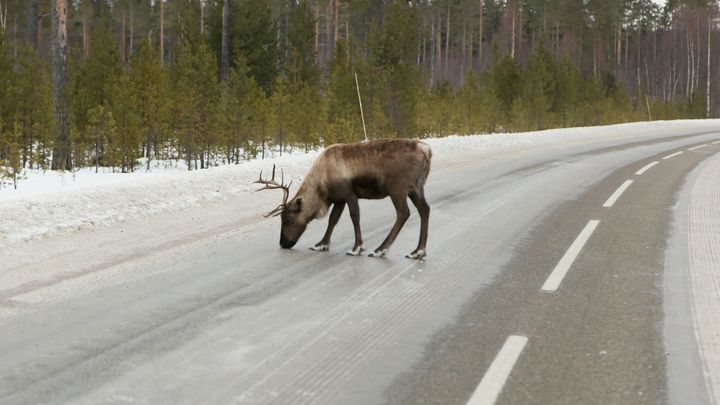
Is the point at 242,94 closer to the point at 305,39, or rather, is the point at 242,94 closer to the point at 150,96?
Answer: the point at 150,96

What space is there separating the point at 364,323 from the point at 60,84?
586 inches

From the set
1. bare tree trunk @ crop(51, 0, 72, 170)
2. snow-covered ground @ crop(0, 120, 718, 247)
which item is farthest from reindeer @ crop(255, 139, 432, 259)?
bare tree trunk @ crop(51, 0, 72, 170)

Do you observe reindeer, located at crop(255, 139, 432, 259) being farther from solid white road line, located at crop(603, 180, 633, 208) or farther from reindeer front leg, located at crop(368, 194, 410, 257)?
solid white road line, located at crop(603, 180, 633, 208)

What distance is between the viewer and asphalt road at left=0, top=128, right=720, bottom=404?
12.0 ft

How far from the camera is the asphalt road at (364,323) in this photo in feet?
12.0

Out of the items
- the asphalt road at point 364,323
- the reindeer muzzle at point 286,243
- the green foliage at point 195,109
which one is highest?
the green foliage at point 195,109

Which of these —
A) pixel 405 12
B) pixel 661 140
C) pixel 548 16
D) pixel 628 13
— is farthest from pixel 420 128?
pixel 628 13

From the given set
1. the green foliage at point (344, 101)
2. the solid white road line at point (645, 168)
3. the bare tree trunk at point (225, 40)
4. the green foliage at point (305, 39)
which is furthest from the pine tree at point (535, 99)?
the solid white road line at point (645, 168)

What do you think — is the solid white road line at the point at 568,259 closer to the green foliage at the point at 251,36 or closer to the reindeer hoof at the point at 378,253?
the reindeer hoof at the point at 378,253

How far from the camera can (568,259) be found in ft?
22.8

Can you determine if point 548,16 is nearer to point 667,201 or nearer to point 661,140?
point 661,140

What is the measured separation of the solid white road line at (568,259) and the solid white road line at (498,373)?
4.98ft

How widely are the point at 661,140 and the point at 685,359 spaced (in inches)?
1015

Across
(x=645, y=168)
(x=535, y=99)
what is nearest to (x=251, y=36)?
(x=645, y=168)
